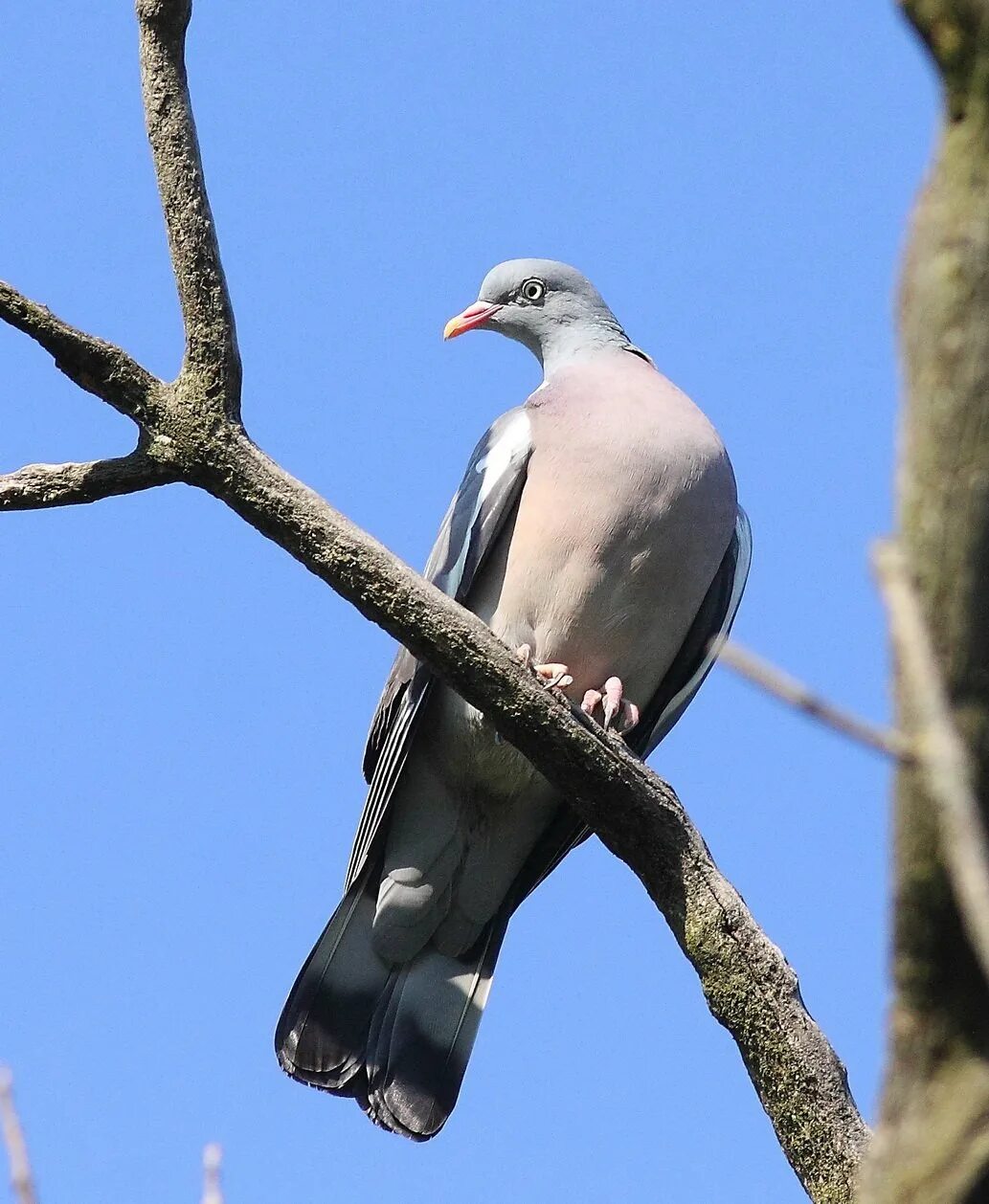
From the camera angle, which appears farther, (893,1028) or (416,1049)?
(416,1049)

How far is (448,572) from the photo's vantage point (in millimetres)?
5316

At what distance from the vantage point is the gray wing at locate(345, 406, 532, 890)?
5.17 meters

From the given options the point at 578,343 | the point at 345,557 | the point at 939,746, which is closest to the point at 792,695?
the point at 939,746

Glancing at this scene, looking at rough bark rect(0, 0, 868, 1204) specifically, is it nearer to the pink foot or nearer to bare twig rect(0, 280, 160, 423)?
bare twig rect(0, 280, 160, 423)

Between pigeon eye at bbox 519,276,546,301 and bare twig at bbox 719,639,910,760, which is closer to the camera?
bare twig at bbox 719,639,910,760

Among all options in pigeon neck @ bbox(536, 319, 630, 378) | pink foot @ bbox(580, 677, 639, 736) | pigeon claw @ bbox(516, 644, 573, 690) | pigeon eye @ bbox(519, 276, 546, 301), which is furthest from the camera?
pigeon eye @ bbox(519, 276, 546, 301)

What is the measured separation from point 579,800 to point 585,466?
4.68ft

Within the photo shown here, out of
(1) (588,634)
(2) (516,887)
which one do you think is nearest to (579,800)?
(1) (588,634)

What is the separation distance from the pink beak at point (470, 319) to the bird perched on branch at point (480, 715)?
2.16 ft

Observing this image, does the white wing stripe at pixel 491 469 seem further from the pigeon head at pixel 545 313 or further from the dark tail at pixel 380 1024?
the dark tail at pixel 380 1024

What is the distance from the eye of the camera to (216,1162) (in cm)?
178

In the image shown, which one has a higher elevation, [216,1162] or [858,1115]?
[858,1115]

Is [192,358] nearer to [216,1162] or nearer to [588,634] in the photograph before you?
[588,634]

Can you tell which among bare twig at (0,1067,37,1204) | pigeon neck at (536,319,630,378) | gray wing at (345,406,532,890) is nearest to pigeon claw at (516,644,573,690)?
gray wing at (345,406,532,890)
